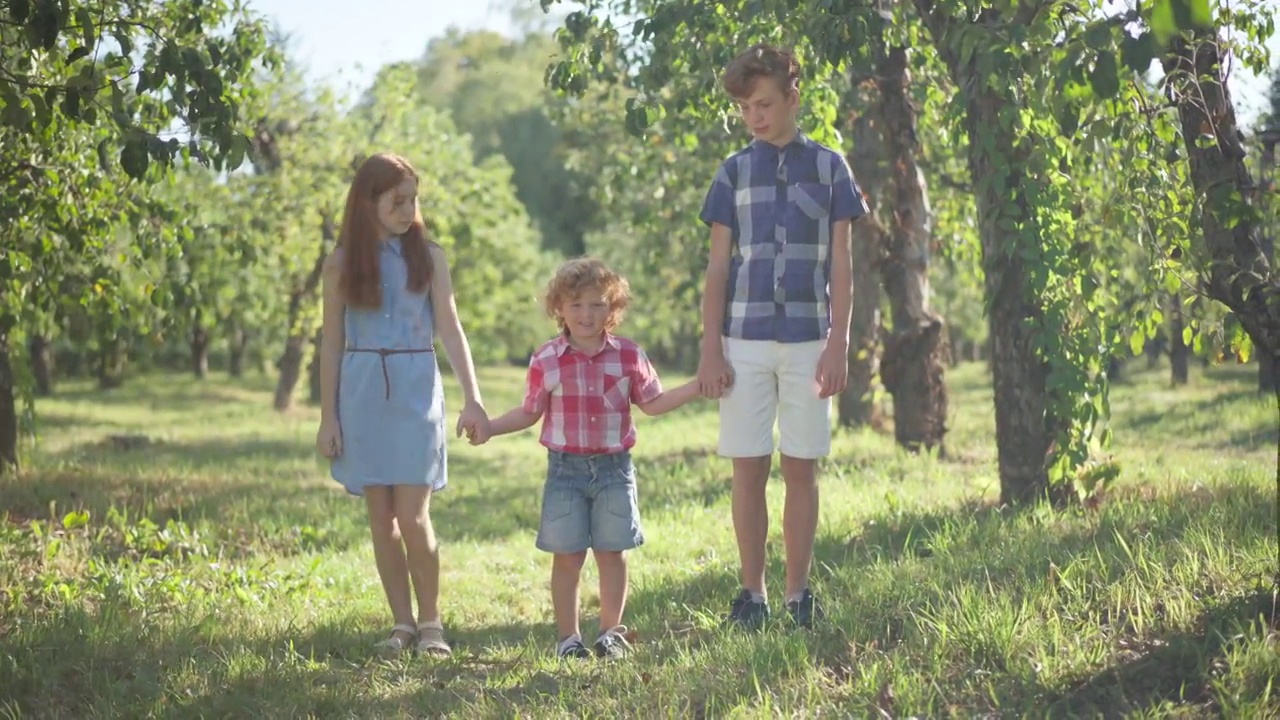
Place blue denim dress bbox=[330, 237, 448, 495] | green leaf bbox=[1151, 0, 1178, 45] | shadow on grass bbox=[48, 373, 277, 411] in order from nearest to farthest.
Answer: green leaf bbox=[1151, 0, 1178, 45], blue denim dress bbox=[330, 237, 448, 495], shadow on grass bbox=[48, 373, 277, 411]

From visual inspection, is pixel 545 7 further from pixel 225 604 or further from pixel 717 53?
pixel 225 604

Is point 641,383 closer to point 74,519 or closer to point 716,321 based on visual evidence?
point 716,321

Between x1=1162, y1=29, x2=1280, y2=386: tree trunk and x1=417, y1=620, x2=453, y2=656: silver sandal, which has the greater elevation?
x1=1162, y1=29, x2=1280, y2=386: tree trunk

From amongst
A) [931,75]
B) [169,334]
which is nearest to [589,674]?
[169,334]

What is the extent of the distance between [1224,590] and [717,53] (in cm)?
376

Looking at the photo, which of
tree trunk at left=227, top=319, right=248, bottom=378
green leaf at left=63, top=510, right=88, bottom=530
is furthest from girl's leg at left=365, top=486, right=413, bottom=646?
tree trunk at left=227, top=319, right=248, bottom=378

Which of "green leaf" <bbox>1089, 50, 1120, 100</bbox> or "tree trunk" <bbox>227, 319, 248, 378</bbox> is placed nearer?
"green leaf" <bbox>1089, 50, 1120, 100</bbox>

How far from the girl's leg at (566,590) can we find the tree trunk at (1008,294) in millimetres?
2794

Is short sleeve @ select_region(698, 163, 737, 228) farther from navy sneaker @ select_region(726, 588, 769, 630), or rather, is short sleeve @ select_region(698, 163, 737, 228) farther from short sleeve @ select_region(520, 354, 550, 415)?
navy sneaker @ select_region(726, 588, 769, 630)

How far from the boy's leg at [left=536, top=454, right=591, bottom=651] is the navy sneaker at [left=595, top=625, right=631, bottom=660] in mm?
124

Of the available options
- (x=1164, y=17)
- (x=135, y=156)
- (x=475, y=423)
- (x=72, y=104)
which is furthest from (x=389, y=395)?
(x=1164, y=17)

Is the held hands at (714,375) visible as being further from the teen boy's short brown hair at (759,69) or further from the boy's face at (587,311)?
the teen boy's short brown hair at (759,69)

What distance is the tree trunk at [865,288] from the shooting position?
11875 millimetres

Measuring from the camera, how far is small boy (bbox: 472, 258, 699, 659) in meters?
5.26
